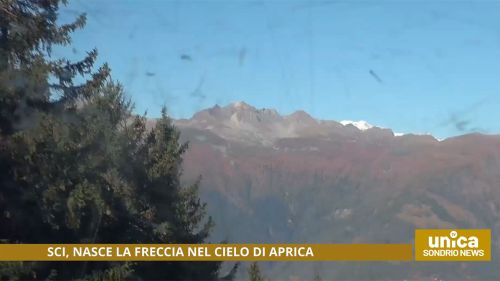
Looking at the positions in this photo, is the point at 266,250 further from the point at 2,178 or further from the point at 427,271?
the point at 427,271

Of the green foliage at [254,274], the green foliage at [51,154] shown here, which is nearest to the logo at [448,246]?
the green foliage at [51,154]

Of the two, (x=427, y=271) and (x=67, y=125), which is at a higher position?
(x=427, y=271)

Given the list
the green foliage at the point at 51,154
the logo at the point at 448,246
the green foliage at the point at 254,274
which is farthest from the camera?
the green foliage at the point at 254,274

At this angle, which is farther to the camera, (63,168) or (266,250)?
(63,168)

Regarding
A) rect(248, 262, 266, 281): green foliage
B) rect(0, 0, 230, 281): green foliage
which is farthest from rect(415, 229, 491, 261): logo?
rect(248, 262, 266, 281): green foliage

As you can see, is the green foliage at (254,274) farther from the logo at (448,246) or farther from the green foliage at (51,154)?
the logo at (448,246)

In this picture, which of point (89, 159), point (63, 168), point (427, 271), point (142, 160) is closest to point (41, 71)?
point (63, 168)

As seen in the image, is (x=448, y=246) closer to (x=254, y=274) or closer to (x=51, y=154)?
(x=254, y=274)

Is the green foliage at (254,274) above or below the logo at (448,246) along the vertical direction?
above
